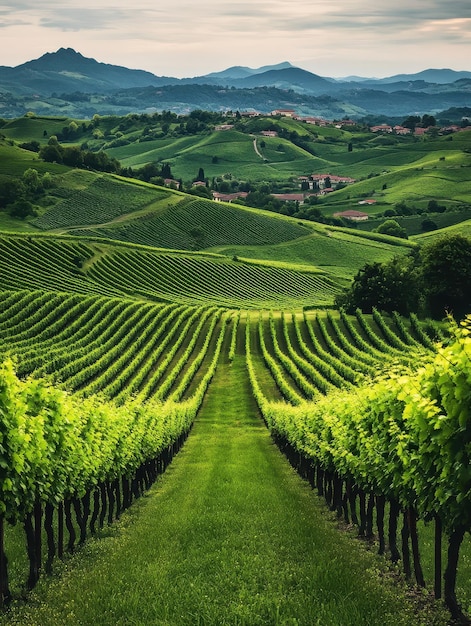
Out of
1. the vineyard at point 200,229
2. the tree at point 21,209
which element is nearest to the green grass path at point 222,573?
the vineyard at point 200,229

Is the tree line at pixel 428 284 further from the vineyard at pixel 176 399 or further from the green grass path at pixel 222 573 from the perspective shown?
the green grass path at pixel 222 573

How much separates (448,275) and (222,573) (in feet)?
299

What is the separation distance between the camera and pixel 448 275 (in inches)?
3883

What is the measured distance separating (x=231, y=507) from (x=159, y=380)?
171 ft

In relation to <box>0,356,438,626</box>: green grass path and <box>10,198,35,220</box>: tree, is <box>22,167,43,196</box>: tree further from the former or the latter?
<box>0,356,438,626</box>: green grass path

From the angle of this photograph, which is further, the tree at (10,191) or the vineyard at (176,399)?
the tree at (10,191)

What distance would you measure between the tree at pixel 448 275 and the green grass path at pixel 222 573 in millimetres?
79588

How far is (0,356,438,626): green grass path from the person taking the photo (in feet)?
37.4

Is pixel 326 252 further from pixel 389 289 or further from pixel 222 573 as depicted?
pixel 222 573

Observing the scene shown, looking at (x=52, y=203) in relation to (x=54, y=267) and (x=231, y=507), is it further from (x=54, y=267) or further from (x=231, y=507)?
(x=231, y=507)

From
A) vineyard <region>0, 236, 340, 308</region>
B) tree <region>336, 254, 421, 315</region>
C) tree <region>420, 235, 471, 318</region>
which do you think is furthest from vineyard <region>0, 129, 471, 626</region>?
tree <region>420, 235, 471, 318</region>

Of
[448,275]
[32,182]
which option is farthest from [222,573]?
[32,182]

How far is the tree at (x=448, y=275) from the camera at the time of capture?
9806 cm

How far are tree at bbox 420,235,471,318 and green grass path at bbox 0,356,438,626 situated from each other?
261 ft
